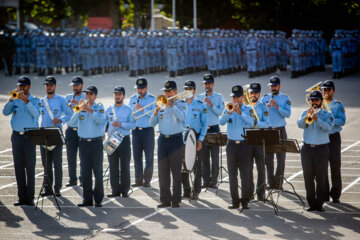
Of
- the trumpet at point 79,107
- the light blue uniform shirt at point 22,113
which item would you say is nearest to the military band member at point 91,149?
the trumpet at point 79,107

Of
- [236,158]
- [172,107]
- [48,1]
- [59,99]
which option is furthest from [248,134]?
[48,1]

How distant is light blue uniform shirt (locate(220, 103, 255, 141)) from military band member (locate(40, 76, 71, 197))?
10.7 feet

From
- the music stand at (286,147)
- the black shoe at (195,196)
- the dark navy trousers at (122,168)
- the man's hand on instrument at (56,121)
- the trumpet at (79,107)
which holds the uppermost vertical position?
the trumpet at (79,107)

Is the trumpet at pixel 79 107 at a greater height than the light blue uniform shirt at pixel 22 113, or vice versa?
the trumpet at pixel 79 107

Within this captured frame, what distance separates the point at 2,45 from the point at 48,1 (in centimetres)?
2079

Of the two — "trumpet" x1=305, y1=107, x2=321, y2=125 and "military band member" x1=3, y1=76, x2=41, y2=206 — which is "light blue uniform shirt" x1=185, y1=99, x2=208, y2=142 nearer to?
"trumpet" x1=305, y1=107, x2=321, y2=125

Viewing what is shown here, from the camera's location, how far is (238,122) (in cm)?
1207

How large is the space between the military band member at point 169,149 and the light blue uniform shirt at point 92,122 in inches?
36.1

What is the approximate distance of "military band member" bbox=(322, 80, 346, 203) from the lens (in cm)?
1257

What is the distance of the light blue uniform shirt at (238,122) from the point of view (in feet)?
39.2

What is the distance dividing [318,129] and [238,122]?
131cm

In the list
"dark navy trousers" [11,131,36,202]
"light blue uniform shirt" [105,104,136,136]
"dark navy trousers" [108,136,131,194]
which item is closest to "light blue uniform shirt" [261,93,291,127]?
"light blue uniform shirt" [105,104,136,136]

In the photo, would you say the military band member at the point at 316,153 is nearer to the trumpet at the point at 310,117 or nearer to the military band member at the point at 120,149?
the trumpet at the point at 310,117

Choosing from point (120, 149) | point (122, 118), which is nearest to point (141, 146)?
point (120, 149)
